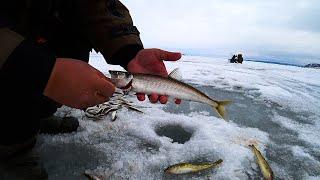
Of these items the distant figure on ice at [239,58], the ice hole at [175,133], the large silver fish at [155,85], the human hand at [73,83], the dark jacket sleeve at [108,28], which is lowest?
the distant figure on ice at [239,58]

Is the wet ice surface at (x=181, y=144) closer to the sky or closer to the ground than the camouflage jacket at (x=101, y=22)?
closer to the ground

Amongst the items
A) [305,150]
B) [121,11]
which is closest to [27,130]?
[121,11]

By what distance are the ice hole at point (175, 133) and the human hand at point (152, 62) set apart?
2.63ft

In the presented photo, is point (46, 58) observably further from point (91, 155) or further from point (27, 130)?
point (91, 155)

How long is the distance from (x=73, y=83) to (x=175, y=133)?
189 centimetres

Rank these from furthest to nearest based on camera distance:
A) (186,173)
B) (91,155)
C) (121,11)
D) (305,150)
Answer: (305,150) < (121,11) < (91,155) < (186,173)

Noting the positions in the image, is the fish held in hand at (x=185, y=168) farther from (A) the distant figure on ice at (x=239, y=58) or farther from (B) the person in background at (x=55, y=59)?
(A) the distant figure on ice at (x=239, y=58)

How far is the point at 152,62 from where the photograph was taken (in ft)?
8.11

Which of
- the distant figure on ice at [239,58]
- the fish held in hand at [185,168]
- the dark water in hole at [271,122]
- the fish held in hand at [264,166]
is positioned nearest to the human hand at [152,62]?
the fish held in hand at [185,168]

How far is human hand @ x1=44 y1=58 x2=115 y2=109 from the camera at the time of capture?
1558 millimetres

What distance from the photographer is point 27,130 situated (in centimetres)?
204

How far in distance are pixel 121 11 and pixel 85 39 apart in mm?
379

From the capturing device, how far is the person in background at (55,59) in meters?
1.56

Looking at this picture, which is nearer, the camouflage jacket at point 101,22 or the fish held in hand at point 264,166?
the fish held in hand at point 264,166
